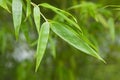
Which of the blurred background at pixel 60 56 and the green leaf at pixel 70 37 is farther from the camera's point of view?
the blurred background at pixel 60 56

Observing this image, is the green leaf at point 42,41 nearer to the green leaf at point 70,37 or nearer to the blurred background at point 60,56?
the green leaf at point 70,37

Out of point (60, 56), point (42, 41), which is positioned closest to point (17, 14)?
point (42, 41)

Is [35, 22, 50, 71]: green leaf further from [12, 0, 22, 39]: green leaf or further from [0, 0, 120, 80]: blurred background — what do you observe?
[0, 0, 120, 80]: blurred background

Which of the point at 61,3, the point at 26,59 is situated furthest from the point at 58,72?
the point at 61,3

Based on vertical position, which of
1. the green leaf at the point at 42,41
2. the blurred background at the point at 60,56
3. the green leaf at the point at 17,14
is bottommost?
the blurred background at the point at 60,56

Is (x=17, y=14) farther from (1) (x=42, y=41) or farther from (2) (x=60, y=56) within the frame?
(2) (x=60, y=56)

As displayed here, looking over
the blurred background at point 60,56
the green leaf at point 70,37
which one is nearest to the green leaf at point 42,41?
the green leaf at point 70,37

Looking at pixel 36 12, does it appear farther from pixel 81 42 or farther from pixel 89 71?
pixel 89 71
